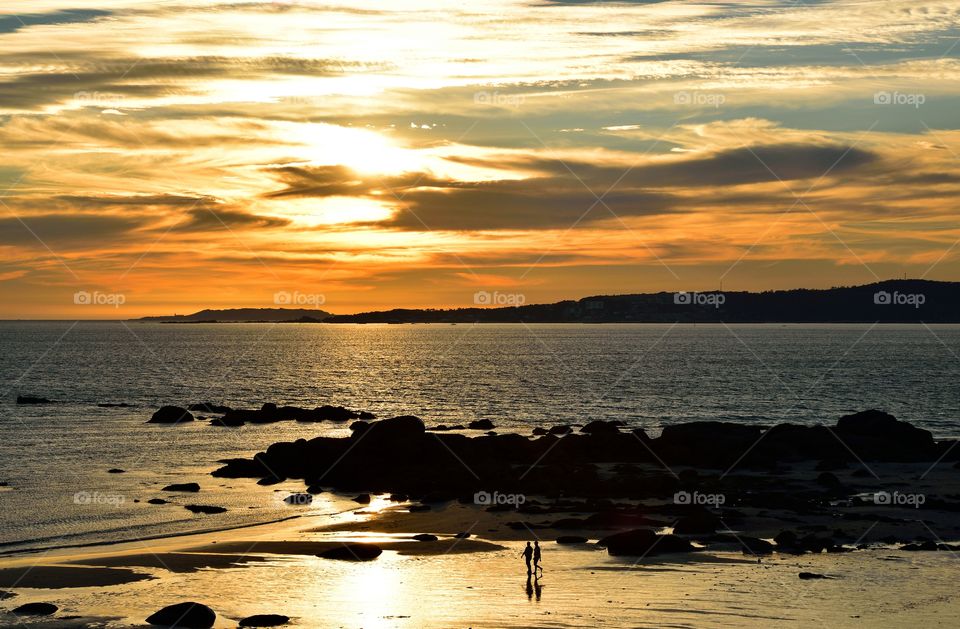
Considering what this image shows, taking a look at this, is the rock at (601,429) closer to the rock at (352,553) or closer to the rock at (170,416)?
the rock at (352,553)

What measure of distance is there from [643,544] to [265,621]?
53.2 ft

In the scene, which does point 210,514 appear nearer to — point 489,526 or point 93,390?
point 489,526

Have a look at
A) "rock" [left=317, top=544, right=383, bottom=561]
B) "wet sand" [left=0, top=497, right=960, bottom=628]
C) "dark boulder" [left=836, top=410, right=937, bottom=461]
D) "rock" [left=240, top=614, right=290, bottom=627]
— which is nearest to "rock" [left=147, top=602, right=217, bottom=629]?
"wet sand" [left=0, top=497, right=960, bottom=628]

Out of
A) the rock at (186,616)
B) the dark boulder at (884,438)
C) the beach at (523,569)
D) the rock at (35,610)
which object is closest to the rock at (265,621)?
the beach at (523,569)

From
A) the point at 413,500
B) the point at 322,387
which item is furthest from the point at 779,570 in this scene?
the point at 322,387

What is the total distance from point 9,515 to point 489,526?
74.9 ft

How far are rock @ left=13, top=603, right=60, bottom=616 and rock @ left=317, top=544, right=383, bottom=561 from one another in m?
11.1

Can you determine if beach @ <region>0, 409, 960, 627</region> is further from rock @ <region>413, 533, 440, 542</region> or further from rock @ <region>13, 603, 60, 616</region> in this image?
rock @ <region>13, 603, 60, 616</region>

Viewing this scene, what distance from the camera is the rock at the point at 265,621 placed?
29266mm

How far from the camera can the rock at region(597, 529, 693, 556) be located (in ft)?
128

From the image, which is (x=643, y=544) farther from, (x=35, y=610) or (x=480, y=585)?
(x=35, y=610)

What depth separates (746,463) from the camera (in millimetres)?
63562

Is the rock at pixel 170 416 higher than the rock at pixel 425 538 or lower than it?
higher

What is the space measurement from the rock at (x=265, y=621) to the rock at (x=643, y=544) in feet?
48.4
